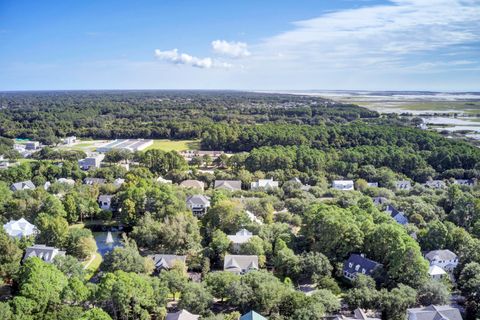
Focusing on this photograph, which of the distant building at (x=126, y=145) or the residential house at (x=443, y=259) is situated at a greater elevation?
the distant building at (x=126, y=145)

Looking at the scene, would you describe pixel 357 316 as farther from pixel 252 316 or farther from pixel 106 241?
pixel 106 241

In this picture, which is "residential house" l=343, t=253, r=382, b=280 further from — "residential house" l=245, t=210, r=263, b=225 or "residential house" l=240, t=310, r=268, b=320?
"residential house" l=245, t=210, r=263, b=225

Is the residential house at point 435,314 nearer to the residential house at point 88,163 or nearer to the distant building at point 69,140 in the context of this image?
the residential house at point 88,163

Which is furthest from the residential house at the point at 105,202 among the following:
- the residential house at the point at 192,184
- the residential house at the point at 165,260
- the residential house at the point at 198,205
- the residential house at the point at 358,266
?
the residential house at the point at 358,266

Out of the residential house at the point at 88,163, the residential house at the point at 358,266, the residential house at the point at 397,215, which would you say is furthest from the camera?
the residential house at the point at 88,163

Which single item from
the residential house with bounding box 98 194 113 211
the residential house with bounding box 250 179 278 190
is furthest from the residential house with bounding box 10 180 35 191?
the residential house with bounding box 250 179 278 190

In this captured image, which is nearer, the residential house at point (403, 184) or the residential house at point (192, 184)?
the residential house at point (192, 184)

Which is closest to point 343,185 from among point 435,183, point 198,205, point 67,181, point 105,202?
point 435,183
